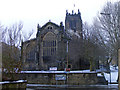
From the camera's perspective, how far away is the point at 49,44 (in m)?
52.9

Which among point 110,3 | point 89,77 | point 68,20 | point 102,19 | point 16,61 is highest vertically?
point 68,20

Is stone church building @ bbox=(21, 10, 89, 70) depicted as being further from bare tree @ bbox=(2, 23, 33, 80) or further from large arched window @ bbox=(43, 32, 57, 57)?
bare tree @ bbox=(2, 23, 33, 80)

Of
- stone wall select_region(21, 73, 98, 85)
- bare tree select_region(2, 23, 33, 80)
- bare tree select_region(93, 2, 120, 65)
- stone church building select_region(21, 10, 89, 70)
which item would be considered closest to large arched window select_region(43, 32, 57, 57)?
stone church building select_region(21, 10, 89, 70)

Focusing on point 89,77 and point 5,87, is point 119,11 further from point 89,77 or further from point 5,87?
point 5,87

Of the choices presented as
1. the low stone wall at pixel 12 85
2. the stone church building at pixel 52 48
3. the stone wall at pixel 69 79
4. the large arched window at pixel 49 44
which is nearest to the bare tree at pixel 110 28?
the stone wall at pixel 69 79

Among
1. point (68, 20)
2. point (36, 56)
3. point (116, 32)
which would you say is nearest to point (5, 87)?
point (116, 32)

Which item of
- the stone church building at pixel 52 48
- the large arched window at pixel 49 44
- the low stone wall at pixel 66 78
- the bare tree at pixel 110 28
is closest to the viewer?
the bare tree at pixel 110 28

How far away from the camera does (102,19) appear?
28812 mm

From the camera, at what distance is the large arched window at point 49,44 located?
171 ft

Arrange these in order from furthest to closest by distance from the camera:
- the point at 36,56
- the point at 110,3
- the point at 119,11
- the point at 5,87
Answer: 1. the point at 36,56
2. the point at 110,3
3. the point at 119,11
4. the point at 5,87

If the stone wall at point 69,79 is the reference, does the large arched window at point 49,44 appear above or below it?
above

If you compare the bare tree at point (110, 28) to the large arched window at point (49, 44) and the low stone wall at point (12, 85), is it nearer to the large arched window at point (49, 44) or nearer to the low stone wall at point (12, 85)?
the low stone wall at point (12, 85)

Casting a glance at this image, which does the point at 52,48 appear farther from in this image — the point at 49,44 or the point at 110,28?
the point at 110,28

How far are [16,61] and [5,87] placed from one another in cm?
409
